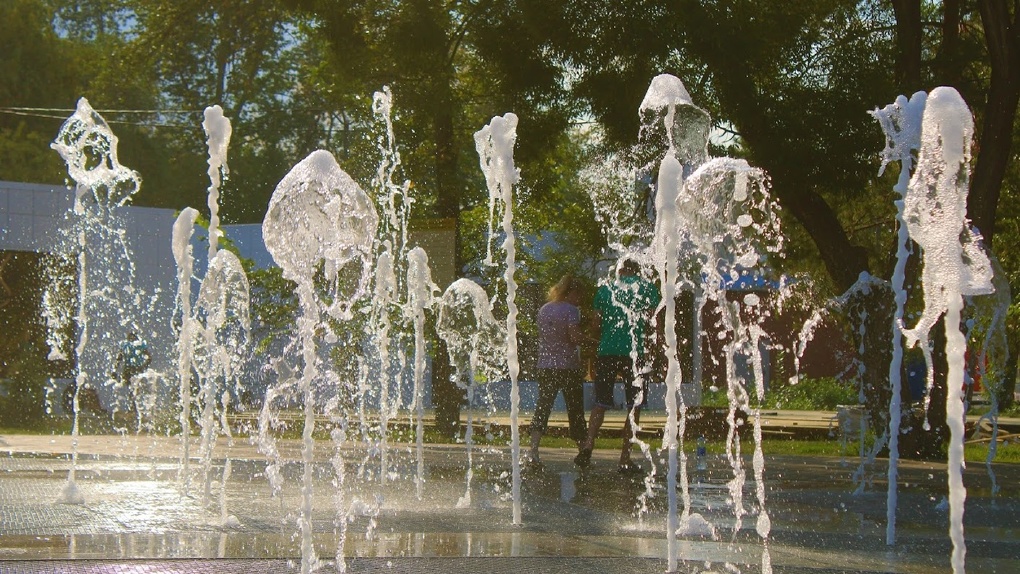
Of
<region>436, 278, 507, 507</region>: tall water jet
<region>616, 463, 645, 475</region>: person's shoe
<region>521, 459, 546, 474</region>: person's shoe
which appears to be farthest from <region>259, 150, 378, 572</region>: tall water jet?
<region>436, 278, 507, 507</region>: tall water jet

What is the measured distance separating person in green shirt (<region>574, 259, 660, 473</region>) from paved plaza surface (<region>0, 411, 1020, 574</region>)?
0.56m

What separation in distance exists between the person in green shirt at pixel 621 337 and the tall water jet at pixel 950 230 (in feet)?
Result: 12.5

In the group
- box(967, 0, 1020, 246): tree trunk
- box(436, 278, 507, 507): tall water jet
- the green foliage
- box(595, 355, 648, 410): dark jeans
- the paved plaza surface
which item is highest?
box(967, 0, 1020, 246): tree trunk

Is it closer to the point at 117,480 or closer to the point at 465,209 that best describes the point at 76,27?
the point at 465,209

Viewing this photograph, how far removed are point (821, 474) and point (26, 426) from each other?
36.2 ft

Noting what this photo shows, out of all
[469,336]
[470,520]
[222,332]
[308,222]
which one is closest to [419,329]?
[470,520]

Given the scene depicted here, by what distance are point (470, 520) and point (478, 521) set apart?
0.21 feet

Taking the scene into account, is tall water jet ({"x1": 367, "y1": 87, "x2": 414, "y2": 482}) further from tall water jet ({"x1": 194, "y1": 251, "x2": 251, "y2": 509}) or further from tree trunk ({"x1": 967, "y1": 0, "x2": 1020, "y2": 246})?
tree trunk ({"x1": 967, "y1": 0, "x2": 1020, "y2": 246})

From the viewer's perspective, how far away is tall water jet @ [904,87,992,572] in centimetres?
446

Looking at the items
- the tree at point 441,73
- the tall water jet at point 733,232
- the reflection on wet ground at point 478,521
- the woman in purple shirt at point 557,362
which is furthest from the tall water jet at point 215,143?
the tree at point 441,73

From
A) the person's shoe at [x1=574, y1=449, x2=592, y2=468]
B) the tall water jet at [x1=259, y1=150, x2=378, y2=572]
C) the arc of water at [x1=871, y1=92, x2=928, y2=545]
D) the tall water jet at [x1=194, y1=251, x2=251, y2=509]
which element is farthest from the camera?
the tall water jet at [x1=194, y1=251, x2=251, y2=509]

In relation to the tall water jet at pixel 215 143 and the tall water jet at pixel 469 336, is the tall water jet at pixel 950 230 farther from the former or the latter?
the tall water jet at pixel 469 336

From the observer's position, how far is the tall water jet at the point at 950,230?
4.46 meters

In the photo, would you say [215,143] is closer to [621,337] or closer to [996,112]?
[621,337]
